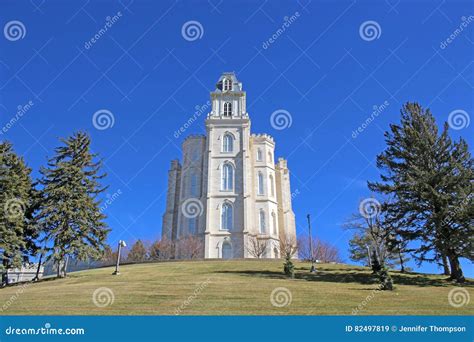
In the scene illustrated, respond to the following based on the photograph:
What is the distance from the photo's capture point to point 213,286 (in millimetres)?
17797

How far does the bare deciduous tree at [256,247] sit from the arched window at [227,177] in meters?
8.01

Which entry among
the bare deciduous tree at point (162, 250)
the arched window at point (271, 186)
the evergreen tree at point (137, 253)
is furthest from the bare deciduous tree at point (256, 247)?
the evergreen tree at point (137, 253)

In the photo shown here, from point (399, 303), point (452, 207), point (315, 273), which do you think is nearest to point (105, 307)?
point (399, 303)

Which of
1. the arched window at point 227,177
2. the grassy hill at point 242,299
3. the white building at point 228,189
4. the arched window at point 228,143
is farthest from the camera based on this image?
the arched window at point 228,143

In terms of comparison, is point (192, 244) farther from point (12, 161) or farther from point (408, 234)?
point (408, 234)

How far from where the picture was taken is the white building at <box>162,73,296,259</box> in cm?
4697

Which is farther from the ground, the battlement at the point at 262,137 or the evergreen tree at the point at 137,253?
the battlement at the point at 262,137

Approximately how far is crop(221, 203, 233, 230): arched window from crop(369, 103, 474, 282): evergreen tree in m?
26.2

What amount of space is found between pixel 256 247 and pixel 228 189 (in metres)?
9.21

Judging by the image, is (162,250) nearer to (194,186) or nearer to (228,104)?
(194,186)

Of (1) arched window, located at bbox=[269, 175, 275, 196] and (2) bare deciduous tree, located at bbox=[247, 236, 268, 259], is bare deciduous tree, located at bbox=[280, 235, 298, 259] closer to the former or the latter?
(2) bare deciduous tree, located at bbox=[247, 236, 268, 259]

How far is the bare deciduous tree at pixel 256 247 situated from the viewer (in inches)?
1757

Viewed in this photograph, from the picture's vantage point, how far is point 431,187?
21.2m

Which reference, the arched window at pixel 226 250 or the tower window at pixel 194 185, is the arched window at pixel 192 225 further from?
the arched window at pixel 226 250
